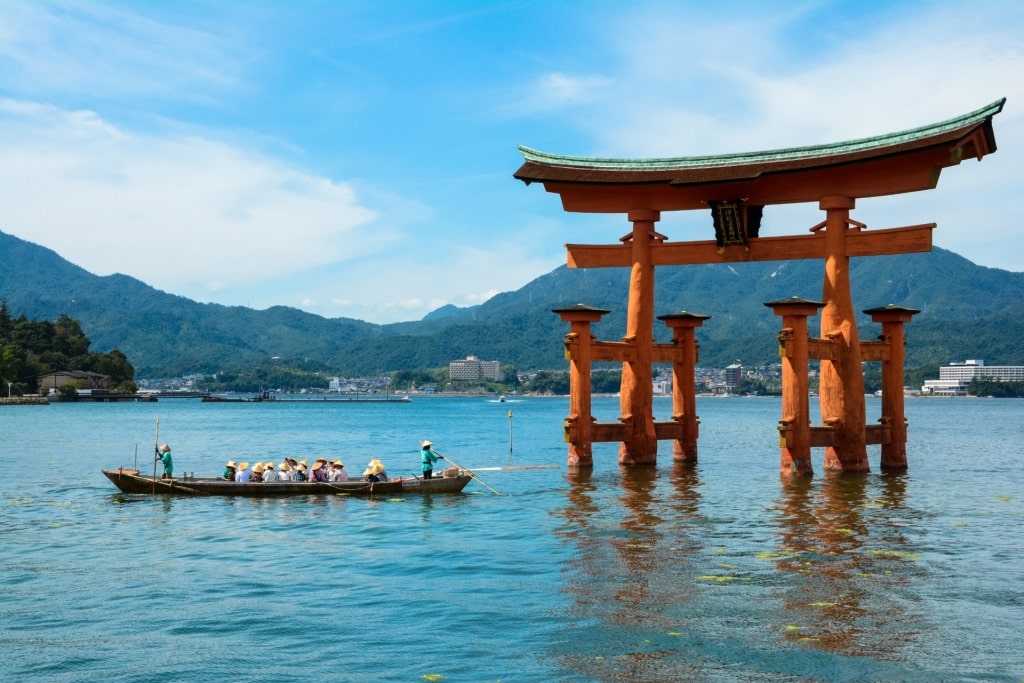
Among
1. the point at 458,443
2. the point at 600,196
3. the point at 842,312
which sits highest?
the point at 600,196

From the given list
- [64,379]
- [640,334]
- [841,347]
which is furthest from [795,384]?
[64,379]

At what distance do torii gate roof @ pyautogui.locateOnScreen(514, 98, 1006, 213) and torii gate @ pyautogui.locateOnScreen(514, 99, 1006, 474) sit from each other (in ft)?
0.13

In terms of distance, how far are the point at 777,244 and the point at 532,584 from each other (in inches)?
712

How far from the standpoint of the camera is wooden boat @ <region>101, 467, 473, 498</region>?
28.4 metres

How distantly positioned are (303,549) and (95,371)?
512 feet

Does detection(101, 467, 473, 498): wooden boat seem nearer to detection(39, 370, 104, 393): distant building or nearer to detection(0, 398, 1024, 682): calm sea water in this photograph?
detection(0, 398, 1024, 682): calm sea water

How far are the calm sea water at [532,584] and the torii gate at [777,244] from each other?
74.0 inches

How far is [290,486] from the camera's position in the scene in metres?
28.5

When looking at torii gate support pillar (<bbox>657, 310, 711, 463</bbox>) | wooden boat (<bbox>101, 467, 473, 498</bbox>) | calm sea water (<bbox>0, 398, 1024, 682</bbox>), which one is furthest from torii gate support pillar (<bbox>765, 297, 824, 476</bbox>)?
wooden boat (<bbox>101, 467, 473, 498</bbox>)

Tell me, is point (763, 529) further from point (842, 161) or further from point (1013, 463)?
point (1013, 463)

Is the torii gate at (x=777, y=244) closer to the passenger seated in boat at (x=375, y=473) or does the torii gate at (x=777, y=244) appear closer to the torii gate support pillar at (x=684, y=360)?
the torii gate support pillar at (x=684, y=360)

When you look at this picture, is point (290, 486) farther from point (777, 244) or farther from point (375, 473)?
point (777, 244)

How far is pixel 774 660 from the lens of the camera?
477 inches

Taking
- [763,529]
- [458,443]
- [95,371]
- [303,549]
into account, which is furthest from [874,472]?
[95,371]
